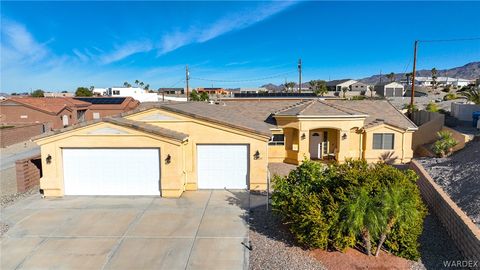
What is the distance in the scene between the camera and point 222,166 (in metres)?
15.0

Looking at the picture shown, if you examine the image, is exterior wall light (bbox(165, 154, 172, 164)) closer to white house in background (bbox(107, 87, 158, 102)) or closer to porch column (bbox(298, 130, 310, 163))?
porch column (bbox(298, 130, 310, 163))

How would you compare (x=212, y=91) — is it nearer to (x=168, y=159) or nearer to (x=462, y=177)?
(x=168, y=159)

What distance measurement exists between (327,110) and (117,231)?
14649 millimetres

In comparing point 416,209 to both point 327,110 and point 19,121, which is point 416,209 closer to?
point 327,110

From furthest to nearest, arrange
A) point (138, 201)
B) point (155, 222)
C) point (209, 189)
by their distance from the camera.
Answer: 1. point (209, 189)
2. point (138, 201)
3. point (155, 222)

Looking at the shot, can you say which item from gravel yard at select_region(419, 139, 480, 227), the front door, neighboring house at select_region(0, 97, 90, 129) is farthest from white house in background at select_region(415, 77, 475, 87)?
neighboring house at select_region(0, 97, 90, 129)

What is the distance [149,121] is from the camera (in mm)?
15828

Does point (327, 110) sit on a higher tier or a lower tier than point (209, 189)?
higher

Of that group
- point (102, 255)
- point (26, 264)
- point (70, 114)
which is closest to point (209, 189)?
point (102, 255)

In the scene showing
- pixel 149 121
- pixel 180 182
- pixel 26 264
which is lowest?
pixel 26 264

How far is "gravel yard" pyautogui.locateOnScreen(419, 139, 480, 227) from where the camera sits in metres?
10.3

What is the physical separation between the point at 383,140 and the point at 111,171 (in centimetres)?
1656

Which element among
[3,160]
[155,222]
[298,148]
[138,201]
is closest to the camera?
[155,222]

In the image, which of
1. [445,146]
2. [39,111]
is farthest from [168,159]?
[39,111]
